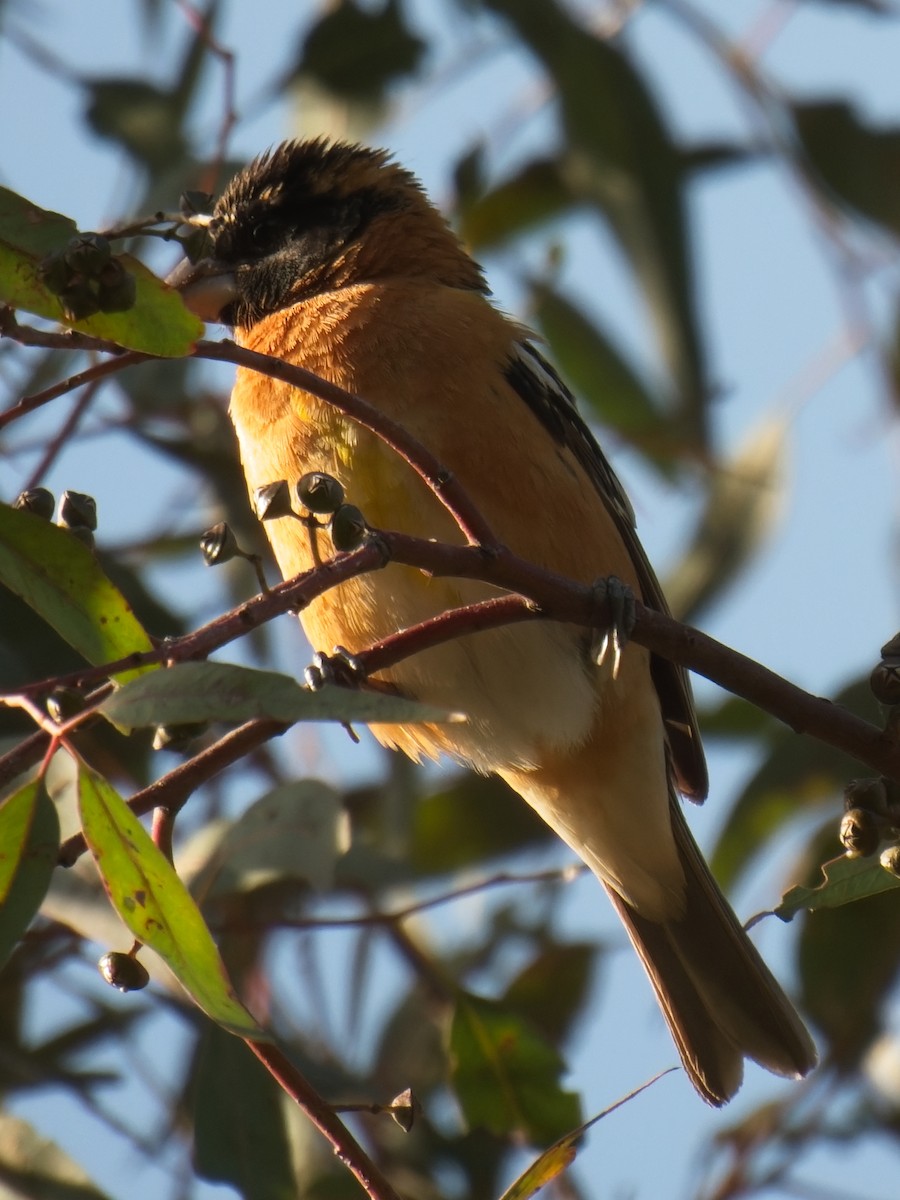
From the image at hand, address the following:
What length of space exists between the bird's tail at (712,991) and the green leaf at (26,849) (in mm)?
1702

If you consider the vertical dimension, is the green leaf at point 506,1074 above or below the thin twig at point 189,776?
below

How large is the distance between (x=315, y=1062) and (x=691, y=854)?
869 millimetres

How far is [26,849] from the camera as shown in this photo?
1544 millimetres

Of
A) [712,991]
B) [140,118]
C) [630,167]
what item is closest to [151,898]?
[712,991]

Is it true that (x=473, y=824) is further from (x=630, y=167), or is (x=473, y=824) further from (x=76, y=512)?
(x=76, y=512)

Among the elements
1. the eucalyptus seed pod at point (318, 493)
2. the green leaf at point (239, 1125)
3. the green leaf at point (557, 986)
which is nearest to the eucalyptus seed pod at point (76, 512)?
the eucalyptus seed pod at point (318, 493)

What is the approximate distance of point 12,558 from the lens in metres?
1.69

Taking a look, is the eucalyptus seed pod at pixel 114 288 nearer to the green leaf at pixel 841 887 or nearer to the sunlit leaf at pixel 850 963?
the green leaf at pixel 841 887

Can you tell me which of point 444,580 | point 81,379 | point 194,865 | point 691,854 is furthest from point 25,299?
point 691,854

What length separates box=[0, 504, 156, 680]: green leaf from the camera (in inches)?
66.7

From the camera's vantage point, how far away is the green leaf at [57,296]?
162cm

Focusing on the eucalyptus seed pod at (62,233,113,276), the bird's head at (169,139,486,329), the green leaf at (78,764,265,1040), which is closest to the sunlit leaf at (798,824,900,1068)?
the bird's head at (169,139,486,329)

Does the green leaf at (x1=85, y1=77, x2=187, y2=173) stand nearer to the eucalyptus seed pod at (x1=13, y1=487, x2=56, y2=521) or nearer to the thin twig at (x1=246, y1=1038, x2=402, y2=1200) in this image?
the eucalyptus seed pod at (x1=13, y1=487, x2=56, y2=521)

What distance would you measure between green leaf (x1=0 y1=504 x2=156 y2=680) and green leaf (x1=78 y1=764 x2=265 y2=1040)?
0.78 feet
